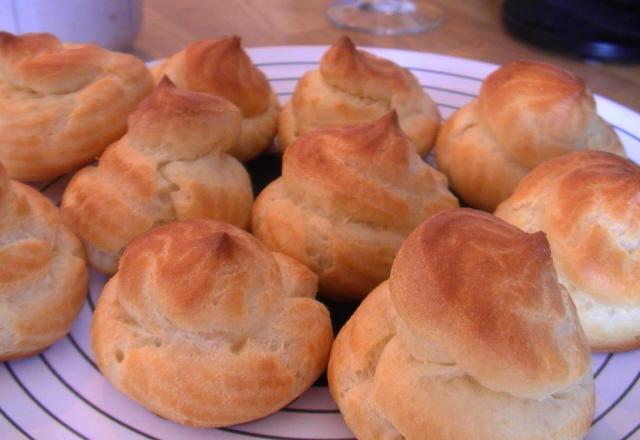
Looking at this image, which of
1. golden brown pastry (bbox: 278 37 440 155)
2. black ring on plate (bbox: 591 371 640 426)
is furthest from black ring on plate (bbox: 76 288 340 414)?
golden brown pastry (bbox: 278 37 440 155)

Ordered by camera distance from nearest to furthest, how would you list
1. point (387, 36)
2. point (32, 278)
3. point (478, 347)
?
point (478, 347), point (32, 278), point (387, 36)

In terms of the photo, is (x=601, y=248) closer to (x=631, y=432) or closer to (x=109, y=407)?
(x=631, y=432)

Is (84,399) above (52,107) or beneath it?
beneath

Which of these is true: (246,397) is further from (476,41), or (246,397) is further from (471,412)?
(476,41)

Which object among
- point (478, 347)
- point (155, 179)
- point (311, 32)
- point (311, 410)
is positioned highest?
point (478, 347)

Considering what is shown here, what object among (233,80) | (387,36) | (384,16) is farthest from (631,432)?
(384,16)

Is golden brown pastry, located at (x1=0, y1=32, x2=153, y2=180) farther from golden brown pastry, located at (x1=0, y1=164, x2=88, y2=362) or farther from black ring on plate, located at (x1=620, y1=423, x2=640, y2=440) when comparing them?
black ring on plate, located at (x1=620, y1=423, x2=640, y2=440)

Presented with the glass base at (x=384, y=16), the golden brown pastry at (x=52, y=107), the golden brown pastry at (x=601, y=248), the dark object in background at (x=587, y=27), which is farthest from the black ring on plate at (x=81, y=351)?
the dark object in background at (x=587, y=27)
